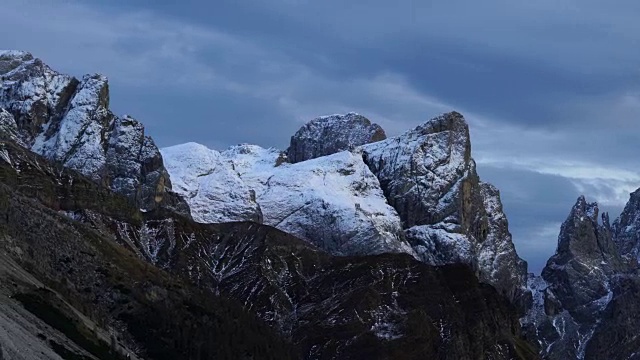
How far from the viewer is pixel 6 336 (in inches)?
7249

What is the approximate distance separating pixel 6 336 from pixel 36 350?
1057 centimetres

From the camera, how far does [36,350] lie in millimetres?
194000
